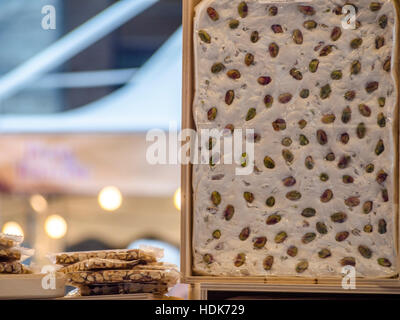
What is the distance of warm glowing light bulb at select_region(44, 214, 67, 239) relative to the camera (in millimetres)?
4793

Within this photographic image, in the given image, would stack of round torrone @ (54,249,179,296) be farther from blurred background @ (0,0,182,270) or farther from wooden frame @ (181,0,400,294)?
blurred background @ (0,0,182,270)

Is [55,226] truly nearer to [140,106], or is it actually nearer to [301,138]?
[140,106]

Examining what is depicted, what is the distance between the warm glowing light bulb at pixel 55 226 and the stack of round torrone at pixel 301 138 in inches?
117

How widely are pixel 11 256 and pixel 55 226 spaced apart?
2835 mm

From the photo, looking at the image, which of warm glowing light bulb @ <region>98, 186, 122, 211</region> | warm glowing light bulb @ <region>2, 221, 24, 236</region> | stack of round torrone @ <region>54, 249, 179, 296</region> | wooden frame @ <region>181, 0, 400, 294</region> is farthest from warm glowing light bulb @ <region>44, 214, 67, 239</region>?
wooden frame @ <region>181, 0, 400, 294</region>

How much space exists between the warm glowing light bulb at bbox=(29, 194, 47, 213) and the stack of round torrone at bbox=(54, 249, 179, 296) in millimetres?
2732

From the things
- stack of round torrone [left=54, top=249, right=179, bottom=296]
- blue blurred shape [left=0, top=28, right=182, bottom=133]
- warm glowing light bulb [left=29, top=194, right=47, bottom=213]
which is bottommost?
stack of round torrone [left=54, top=249, right=179, bottom=296]

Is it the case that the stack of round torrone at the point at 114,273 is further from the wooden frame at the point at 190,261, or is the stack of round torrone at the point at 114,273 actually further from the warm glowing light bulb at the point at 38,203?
the warm glowing light bulb at the point at 38,203

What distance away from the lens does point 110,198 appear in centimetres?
475

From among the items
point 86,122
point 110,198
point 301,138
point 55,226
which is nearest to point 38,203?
point 55,226

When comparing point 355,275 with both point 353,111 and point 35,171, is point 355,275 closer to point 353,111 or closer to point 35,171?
point 353,111

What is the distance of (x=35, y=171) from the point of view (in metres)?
4.76

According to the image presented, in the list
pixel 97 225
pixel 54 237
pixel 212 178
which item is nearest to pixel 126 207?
pixel 97 225

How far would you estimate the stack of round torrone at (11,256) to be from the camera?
6.54 ft
